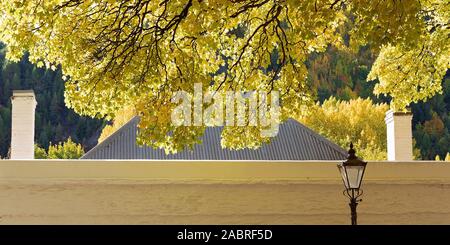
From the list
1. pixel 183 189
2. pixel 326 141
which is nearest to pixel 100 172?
pixel 183 189

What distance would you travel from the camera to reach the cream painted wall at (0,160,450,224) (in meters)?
8.29

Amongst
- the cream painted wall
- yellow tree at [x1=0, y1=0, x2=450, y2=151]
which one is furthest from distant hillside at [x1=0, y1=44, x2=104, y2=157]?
the cream painted wall

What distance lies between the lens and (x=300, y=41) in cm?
1091

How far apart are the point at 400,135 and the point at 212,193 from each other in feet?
19.1

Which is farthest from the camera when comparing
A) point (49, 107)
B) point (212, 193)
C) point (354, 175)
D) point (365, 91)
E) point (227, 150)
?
point (49, 107)

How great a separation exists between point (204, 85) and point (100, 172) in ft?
8.71

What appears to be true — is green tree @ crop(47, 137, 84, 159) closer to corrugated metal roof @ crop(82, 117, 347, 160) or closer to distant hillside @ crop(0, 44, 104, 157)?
distant hillside @ crop(0, 44, 104, 157)

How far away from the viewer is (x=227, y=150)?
29969 millimetres

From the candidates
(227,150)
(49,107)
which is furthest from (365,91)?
(227,150)

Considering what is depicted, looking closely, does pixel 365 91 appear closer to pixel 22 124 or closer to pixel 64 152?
pixel 64 152

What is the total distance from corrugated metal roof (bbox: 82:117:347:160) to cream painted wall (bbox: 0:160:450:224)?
63.0 feet

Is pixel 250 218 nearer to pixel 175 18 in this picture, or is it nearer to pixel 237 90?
pixel 175 18

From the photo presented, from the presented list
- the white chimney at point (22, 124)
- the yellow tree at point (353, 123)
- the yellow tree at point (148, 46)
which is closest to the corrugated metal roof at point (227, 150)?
the white chimney at point (22, 124)

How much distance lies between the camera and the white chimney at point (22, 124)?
1312 cm
